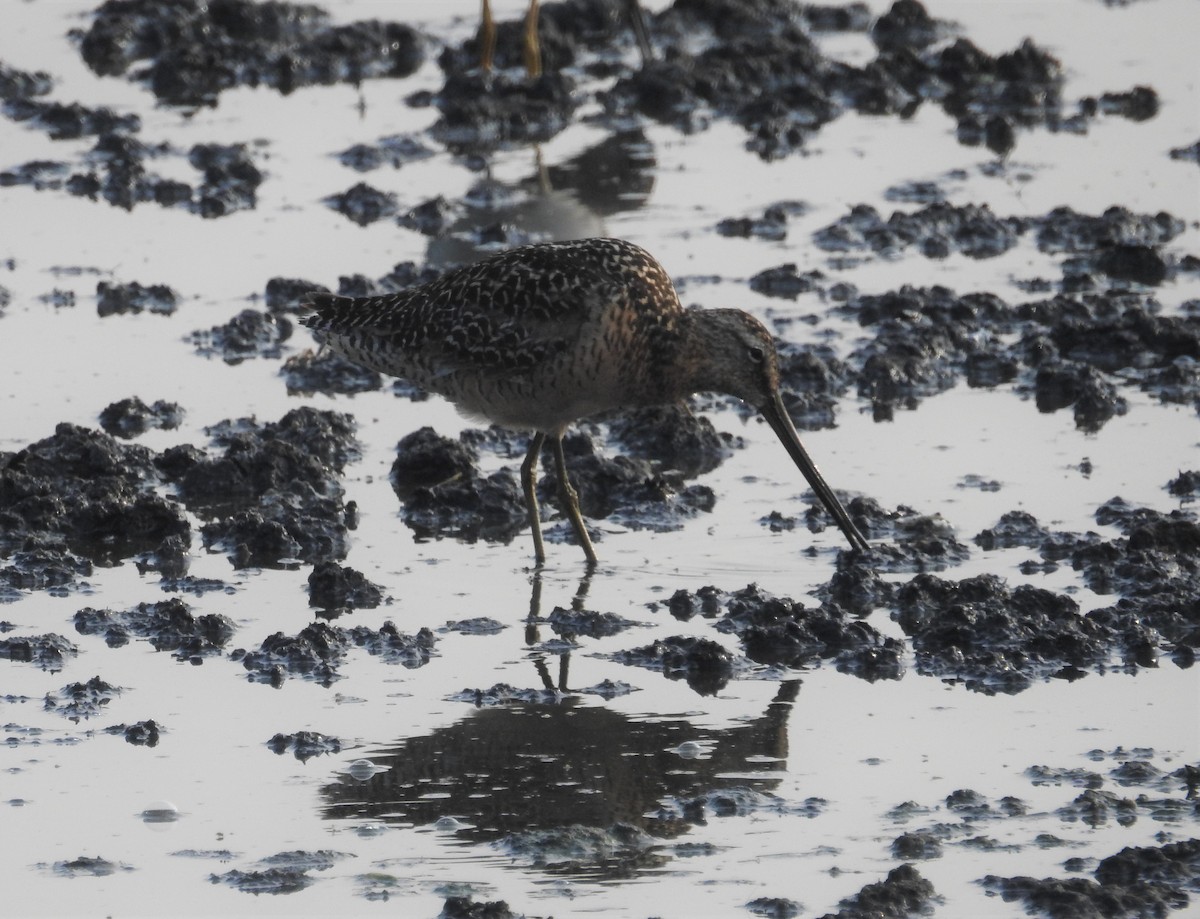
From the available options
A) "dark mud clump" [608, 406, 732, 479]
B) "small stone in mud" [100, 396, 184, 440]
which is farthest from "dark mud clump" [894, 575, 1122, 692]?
"small stone in mud" [100, 396, 184, 440]

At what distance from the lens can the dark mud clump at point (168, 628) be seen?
7.67 metres

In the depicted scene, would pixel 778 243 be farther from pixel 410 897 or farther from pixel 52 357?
pixel 410 897

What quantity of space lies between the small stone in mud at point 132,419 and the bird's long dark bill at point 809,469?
9.72 feet

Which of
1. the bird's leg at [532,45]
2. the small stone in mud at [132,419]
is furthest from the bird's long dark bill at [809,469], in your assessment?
the bird's leg at [532,45]

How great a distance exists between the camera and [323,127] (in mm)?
15289

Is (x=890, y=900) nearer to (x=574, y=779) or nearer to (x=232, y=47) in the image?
(x=574, y=779)

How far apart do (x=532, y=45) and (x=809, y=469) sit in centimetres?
844

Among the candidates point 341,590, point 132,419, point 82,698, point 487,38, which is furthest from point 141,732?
point 487,38

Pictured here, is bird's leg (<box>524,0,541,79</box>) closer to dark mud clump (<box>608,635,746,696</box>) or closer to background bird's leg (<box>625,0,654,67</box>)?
background bird's leg (<box>625,0,654,67</box>)

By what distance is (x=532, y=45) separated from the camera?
16250mm

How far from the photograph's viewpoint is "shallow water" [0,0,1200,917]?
20.2ft

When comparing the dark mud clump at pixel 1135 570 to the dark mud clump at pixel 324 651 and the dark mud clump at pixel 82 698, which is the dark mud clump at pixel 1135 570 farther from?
the dark mud clump at pixel 82 698

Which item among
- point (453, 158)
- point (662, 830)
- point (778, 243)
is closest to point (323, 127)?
point (453, 158)

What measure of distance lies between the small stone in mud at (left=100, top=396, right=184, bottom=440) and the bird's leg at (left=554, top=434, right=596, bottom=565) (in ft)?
6.91
